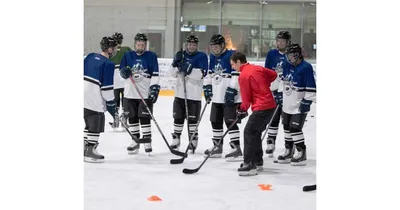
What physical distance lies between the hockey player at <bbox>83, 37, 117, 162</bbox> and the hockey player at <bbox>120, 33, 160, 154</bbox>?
29 cm

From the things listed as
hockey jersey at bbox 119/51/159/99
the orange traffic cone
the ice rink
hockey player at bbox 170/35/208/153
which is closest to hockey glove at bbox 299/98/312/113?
the ice rink

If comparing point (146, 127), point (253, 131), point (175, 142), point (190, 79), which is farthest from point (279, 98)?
point (146, 127)

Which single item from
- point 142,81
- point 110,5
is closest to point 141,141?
point 142,81

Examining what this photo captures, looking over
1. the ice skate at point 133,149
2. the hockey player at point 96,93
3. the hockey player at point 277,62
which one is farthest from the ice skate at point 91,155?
the hockey player at point 277,62

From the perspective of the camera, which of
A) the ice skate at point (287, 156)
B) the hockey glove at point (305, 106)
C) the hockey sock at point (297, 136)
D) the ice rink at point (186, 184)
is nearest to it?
the ice rink at point (186, 184)

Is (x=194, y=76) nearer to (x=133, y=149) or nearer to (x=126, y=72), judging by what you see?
(x=126, y=72)

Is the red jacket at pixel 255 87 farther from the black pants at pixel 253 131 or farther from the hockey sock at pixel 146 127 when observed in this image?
the hockey sock at pixel 146 127

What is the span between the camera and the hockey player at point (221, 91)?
4.12 meters

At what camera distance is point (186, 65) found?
4.29 meters

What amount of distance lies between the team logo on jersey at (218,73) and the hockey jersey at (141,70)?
0.46 meters

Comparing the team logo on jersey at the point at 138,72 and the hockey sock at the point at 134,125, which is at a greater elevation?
the team logo on jersey at the point at 138,72

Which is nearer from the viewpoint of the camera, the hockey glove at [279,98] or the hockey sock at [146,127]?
the hockey glove at [279,98]
